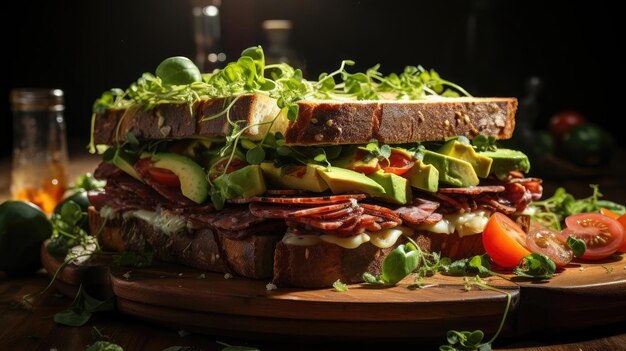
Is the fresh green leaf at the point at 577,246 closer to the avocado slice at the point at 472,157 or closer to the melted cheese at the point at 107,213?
the avocado slice at the point at 472,157

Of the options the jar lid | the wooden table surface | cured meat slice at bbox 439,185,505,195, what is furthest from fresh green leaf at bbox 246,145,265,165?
the jar lid

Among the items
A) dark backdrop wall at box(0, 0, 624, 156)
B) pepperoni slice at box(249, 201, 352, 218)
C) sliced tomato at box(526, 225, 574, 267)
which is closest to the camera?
pepperoni slice at box(249, 201, 352, 218)

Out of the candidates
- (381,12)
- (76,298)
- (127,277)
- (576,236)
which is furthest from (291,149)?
(381,12)

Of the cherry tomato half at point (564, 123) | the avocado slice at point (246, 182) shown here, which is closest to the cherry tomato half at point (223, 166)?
the avocado slice at point (246, 182)

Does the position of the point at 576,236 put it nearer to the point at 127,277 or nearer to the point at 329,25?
the point at 127,277

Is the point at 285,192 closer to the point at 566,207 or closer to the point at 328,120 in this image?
the point at 328,120

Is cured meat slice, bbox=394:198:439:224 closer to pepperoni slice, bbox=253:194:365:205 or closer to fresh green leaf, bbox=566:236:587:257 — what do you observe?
pepperoni slice, bbox=253:194:365:205
